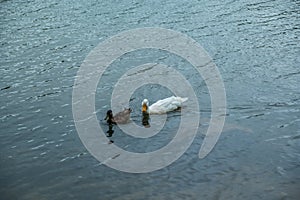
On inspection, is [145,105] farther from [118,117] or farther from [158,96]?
[158,96]

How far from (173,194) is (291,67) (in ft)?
41.7

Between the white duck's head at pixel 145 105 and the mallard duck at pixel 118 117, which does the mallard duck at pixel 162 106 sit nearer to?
the white duck's head at pixel 145 105

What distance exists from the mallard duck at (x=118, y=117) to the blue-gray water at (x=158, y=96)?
1.34ft

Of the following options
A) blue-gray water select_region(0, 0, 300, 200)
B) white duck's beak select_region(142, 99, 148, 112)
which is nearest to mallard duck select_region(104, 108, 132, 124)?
blue-gray water select_region(0, 0, 300, 200)

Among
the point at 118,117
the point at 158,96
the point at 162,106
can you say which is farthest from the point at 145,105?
the point at 158,96

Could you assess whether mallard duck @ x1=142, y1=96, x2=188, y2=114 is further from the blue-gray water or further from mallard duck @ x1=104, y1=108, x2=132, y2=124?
mallard duck @ x1=104, y1=108, x2=132, y2=124

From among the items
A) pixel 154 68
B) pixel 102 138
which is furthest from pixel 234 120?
pixel 154 68

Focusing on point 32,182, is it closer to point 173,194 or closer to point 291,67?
point 173,194

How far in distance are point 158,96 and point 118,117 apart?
12.1 feet

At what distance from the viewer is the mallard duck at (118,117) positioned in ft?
61.1

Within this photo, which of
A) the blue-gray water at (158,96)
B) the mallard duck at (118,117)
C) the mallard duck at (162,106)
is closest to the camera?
the blue-gray water at (158,96)

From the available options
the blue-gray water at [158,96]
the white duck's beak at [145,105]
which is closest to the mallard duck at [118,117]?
the blue-gray water at [158,96]

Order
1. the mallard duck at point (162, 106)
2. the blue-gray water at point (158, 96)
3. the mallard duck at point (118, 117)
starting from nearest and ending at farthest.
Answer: the blue-gray water at point (158, 96) → the mallard duck at point (118, 117) → the mallard duck at point (162, 106)

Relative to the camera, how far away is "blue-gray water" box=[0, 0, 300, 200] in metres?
14.5
